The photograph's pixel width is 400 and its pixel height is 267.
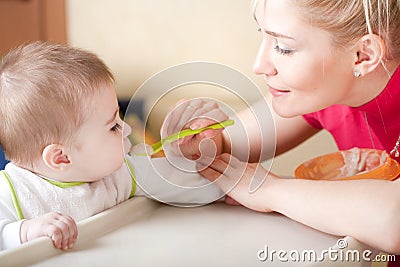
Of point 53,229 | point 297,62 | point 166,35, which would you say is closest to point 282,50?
point 297,62

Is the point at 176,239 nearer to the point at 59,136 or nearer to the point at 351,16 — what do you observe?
the point at 59,136

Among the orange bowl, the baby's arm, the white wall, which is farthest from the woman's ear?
the white wall

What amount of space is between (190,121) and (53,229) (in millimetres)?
228

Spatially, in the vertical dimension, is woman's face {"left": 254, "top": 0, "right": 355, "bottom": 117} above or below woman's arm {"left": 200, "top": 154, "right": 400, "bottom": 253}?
above

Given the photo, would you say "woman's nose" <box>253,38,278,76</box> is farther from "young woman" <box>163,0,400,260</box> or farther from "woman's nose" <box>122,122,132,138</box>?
"woman's nose" <box>122,122,132,138</box>

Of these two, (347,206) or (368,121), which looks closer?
(347,206)

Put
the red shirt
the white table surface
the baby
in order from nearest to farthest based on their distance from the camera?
the white table surface → the baby → the red shirt

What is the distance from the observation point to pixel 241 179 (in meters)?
0.80

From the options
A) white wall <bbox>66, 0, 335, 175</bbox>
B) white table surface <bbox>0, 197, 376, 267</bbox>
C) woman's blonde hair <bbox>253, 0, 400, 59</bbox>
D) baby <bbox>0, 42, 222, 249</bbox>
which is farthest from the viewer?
white wall <bbox>66, 0, 335, 175</bbox>

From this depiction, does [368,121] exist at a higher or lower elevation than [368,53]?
lower

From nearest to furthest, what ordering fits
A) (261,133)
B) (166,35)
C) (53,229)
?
(53,229) → (261,133) → (166,35)

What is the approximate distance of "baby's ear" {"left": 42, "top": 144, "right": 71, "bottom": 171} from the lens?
741 millimetres

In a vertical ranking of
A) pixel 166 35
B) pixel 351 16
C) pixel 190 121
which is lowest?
pixel 166 35

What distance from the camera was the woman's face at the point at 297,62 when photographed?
837mm
